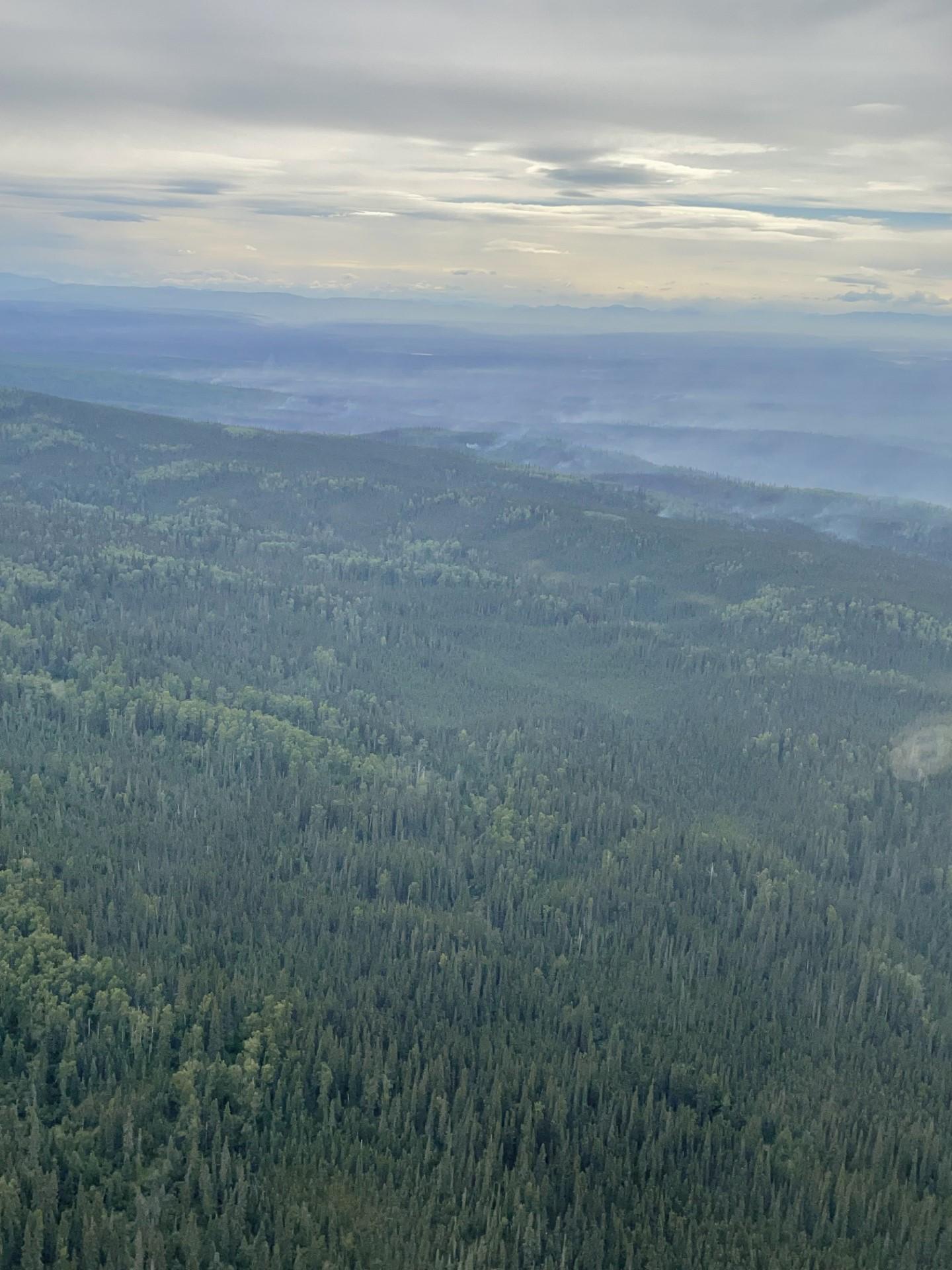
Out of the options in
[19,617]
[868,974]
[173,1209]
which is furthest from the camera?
[19,617]

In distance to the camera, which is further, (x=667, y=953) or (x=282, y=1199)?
(x=667, y=953)

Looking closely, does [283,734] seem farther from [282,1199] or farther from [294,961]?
[282,1199]

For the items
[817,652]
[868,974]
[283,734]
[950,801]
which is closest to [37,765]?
[283,734]

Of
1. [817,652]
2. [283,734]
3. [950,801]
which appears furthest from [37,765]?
[817,652]

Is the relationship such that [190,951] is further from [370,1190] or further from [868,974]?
[868,974]

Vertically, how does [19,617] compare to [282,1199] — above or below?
above

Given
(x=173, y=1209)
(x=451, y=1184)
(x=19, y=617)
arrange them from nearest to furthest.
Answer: (x=173, y=1209)
(x=451, y=1184)
(x=19, y=617)
